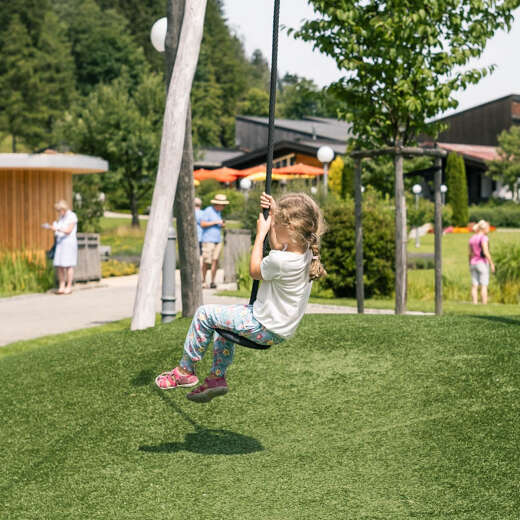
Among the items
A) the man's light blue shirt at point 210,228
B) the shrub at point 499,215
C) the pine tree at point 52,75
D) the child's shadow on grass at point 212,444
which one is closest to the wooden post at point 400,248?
the child's shadow on grass at point 212,444

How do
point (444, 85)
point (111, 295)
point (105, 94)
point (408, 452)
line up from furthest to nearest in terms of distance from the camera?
point (105, 94) < point (111, 295) < point (444, 85) < point (408, 452)

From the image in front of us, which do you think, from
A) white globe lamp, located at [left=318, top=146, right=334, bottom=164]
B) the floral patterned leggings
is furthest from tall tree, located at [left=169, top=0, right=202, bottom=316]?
white globe lamp, located at [left=318, top=146, right=334, bottom=164]

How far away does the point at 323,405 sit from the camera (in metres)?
6.94

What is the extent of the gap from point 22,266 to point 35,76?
191 feet

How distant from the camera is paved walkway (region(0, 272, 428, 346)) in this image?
1219 cm

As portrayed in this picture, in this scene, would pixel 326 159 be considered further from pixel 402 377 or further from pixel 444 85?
pixel 402 377

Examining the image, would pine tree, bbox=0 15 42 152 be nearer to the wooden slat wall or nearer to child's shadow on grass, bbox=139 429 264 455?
the wooden slat wall

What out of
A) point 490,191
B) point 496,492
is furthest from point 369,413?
point 490,191

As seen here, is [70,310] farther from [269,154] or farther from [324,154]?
[324,154]

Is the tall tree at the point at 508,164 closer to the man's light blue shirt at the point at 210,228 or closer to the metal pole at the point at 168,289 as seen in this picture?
the man's light blue shirt at the point at 210,228

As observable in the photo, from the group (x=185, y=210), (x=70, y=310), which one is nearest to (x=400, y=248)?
(x=185, y=210)

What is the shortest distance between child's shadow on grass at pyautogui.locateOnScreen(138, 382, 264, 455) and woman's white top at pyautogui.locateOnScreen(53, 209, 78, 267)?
1061 cm

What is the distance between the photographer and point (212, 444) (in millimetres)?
6262

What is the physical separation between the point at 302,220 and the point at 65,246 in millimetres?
12327
